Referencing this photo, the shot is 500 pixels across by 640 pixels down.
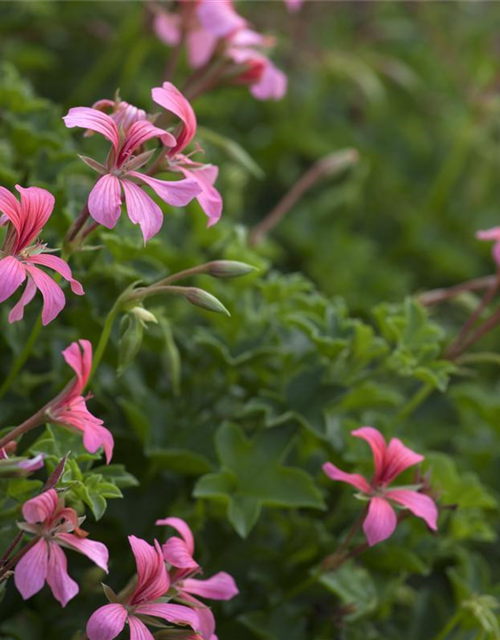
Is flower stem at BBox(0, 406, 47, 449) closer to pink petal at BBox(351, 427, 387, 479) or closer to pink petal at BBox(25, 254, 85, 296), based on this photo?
pink petal at BBox(25, 254, 85, 296)

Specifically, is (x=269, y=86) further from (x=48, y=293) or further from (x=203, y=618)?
(x=203, y=618)

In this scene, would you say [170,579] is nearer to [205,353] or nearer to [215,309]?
[215,309]

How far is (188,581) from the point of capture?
106cm

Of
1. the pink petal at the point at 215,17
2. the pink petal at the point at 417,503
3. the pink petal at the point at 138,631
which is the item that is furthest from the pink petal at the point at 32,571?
the pink petal at the point at 215,17

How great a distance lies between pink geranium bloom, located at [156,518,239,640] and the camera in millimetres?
1004

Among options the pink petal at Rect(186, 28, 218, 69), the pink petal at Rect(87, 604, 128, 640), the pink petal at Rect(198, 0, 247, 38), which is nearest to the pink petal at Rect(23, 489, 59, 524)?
the pink petal at Rect(87, 604, 128, 640)

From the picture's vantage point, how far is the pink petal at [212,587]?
1.06 meters

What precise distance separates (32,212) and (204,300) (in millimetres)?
203

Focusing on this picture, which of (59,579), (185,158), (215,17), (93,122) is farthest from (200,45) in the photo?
(59,579)

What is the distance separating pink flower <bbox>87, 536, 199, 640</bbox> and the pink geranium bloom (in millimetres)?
25

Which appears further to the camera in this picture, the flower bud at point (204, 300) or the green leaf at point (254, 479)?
the green leaf at point (254, 479)

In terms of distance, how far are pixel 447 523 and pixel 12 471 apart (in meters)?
0.92

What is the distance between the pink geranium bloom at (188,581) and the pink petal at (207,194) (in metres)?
0.35

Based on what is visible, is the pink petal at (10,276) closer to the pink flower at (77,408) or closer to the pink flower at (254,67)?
the pink flower at (77,408)
